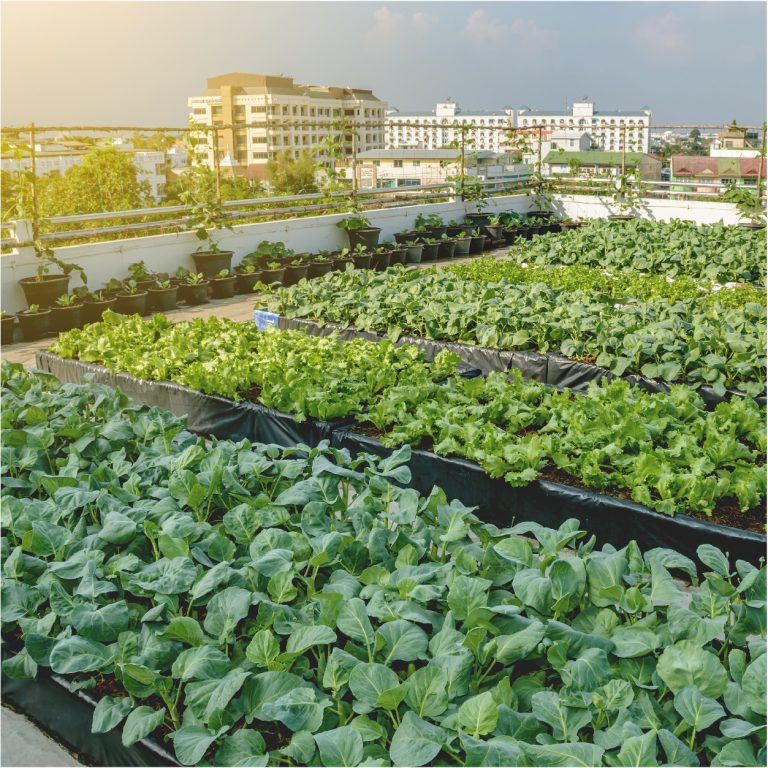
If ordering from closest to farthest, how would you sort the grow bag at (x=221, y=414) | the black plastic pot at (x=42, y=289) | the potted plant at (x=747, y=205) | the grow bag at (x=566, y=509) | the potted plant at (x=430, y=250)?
1. the grow bag at (x=566, y=509)
2. the grow bag at (x=221, y=414)
3. the black plastic pot at (x=42, y=289)
4. the potted plant at (x=430, y=250)
5. the potted plant at (x=747, y=205)

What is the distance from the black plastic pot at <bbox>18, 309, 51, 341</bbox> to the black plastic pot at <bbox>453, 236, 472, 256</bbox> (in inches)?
274

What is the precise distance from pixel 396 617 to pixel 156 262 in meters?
9.12

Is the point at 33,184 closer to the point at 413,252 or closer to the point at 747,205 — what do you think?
the point at 413,252

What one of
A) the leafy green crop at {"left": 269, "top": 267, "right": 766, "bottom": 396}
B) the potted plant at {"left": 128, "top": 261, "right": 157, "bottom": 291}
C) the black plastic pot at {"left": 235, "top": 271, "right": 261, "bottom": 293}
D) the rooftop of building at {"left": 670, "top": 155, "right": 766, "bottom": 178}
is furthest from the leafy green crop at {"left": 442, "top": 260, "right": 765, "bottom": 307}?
the rooftop of building at {"left": 670, "top": 155, "right": 766, "bottom": 178}

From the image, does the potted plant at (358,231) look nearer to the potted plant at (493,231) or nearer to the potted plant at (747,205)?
the potted plant at (493,231)

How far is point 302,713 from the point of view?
199 centimetres

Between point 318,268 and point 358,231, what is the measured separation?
1.70 meters

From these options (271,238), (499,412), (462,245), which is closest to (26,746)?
(499,412)

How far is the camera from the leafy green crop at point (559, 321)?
536 centimetres

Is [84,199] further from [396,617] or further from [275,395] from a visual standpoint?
[396,617]

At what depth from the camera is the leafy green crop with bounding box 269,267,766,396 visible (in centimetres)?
536

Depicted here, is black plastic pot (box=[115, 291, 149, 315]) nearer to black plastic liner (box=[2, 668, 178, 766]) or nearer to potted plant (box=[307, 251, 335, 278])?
potted plant (box=[307, 251, 335, 278])

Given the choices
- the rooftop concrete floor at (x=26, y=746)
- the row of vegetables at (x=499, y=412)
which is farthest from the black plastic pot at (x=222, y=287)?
the rooftop concrete floor at (x=26, y=746)

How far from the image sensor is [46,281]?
8.97 meters
